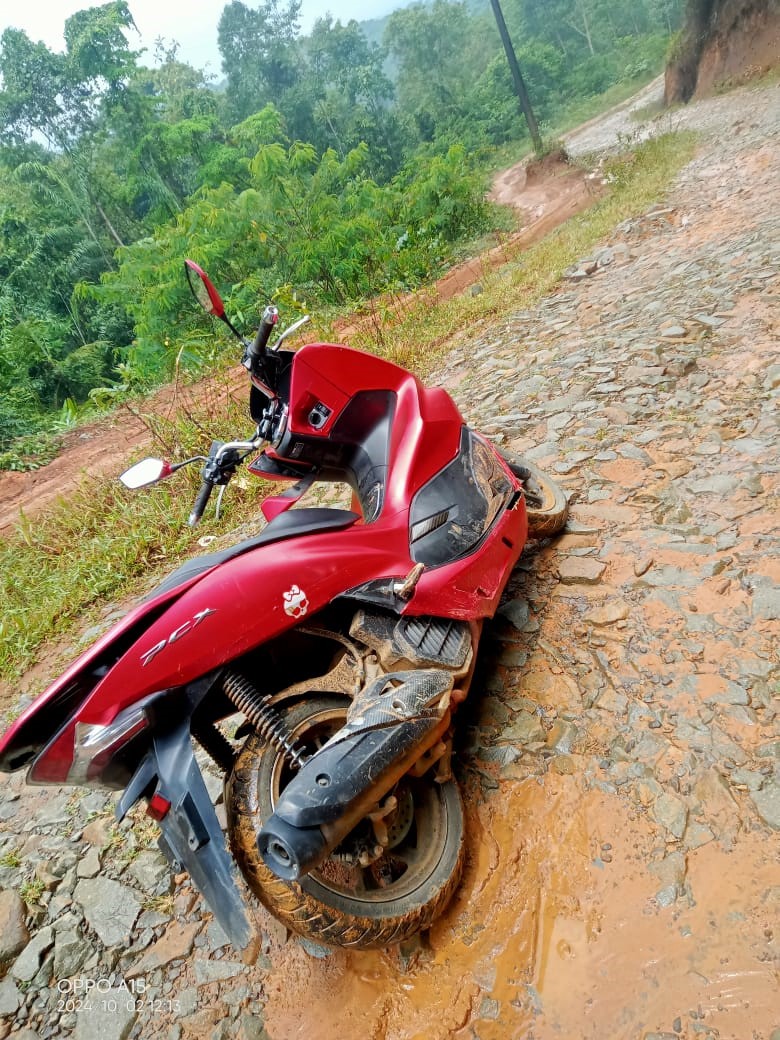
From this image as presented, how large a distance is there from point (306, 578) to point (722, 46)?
21891 mm

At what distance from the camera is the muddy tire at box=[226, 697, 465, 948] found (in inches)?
60.7

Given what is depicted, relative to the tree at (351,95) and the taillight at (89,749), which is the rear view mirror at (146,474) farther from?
the tree at (351,95)

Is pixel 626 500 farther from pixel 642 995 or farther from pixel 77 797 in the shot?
pixel 77 797

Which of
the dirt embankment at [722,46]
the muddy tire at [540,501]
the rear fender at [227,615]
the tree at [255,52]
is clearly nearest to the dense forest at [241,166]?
the tree at [255,52]

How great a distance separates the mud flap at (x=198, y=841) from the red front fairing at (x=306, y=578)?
216mm

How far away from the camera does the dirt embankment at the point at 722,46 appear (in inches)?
606

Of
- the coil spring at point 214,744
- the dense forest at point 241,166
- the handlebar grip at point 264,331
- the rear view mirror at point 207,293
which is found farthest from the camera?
the dense forest at point 241,166

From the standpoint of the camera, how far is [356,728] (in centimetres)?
162

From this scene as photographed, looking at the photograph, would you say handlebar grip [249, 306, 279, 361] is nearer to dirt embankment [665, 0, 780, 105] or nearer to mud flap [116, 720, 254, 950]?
mud flap [116, 720, 254, 950]

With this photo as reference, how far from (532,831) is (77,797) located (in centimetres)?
197

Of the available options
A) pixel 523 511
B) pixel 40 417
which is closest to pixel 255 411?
pixel 523 511

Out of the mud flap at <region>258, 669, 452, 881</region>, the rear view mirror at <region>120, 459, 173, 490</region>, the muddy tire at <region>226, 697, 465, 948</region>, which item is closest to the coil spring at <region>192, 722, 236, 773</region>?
the muddy tire at <region>226, 697, 465, 948</region>

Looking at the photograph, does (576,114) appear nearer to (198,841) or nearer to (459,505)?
(459,505)

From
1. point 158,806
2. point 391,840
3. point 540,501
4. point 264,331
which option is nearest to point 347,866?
point 391,840
